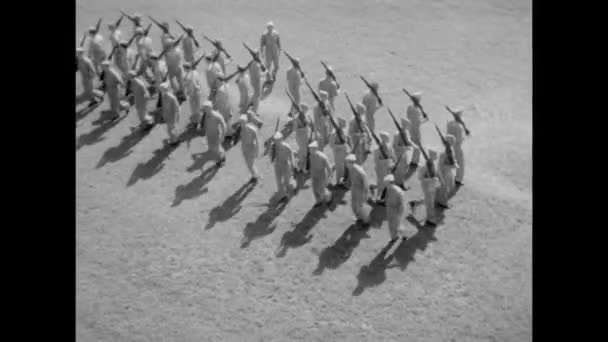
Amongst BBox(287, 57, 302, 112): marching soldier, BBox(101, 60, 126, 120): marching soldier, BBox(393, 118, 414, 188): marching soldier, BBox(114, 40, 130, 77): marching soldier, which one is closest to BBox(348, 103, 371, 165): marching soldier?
BBox(393, 118, 414, 188): marching soldier

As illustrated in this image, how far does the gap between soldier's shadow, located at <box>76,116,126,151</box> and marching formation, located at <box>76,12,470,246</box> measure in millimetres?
348

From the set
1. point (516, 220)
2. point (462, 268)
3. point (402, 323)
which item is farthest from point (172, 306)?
point (516, 220)

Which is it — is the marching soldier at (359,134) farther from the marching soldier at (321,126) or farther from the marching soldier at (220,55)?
the marching soldier at (220,55)

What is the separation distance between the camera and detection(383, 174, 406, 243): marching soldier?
50.7 ft

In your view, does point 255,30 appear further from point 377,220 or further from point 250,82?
point 377,220

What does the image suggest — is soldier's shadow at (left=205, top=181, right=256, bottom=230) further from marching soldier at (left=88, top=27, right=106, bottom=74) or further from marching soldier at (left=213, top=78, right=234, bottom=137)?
marching soldier at (left=88, top=27, right=106, bottom=74)

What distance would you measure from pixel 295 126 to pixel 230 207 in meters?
2.77

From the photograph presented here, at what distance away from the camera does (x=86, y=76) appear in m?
22.2

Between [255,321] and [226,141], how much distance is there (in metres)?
7.54

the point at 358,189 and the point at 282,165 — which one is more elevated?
the point at 282,165

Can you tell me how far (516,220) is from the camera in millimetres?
16688

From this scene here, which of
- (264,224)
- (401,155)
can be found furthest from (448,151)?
(264,224)

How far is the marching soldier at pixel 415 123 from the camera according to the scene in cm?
1886

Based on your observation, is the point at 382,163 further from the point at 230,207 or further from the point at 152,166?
the point at 152,166
